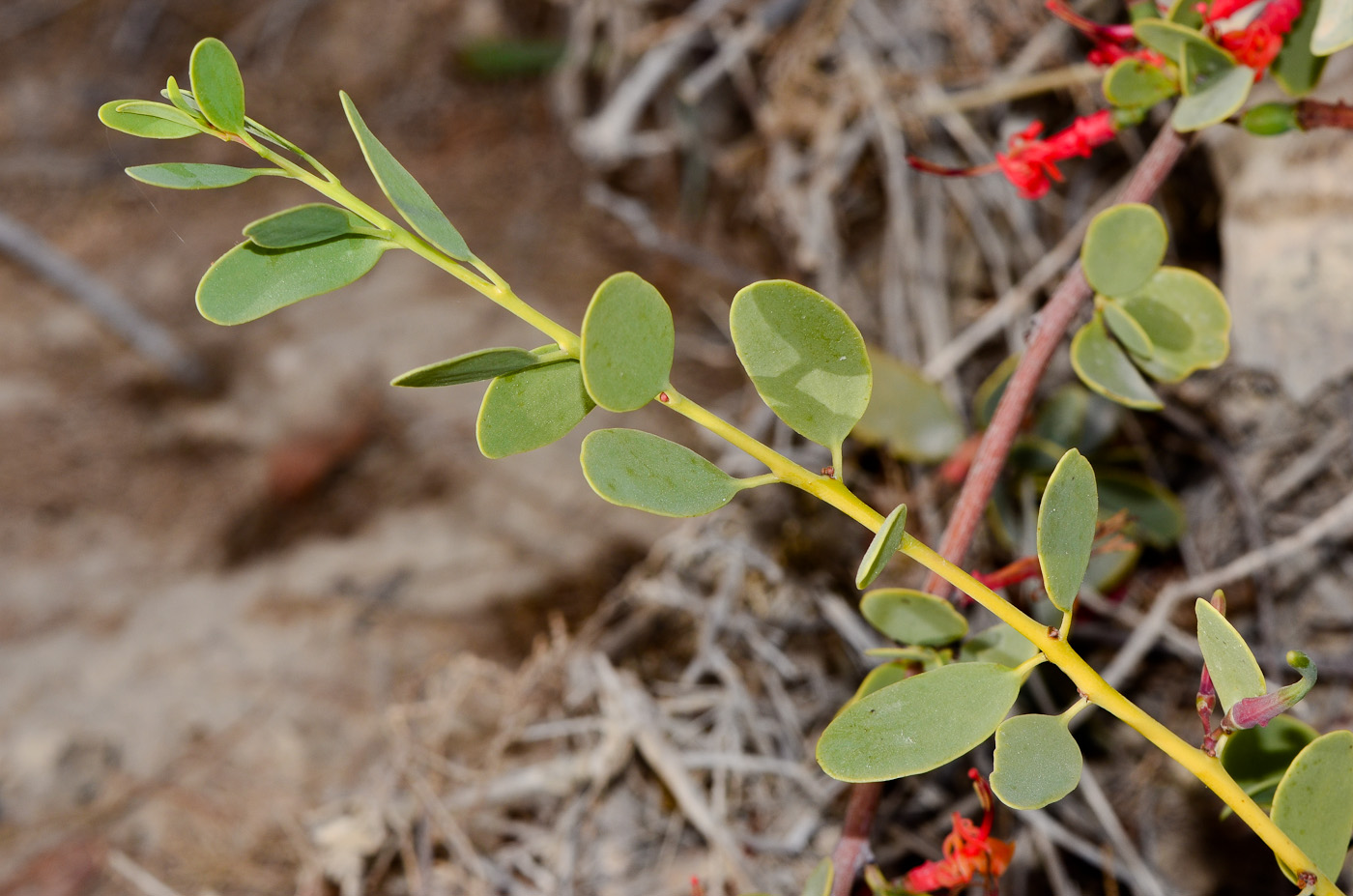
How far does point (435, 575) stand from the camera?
69.4 inches

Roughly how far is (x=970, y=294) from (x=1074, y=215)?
151 millimetres

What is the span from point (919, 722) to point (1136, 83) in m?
0.41

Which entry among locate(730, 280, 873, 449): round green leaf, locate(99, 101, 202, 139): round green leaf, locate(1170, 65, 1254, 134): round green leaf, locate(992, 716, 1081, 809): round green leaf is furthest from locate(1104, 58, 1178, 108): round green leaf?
locate(99, 101, 202, 139): round green leaf

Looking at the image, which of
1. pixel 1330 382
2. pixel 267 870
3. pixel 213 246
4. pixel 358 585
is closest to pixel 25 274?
pixel 213 246

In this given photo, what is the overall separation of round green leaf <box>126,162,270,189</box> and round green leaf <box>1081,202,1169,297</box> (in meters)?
0.44

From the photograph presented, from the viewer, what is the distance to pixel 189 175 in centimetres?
39

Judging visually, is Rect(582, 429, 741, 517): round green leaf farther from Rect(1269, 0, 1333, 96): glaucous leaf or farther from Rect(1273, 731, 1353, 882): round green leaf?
Rect(1269, 0, 1333, 96): glaucous leaf

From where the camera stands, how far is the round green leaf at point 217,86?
38 cm

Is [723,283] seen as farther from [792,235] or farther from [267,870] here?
[267,870]

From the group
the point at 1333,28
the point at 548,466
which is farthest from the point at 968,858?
the point at 548,466

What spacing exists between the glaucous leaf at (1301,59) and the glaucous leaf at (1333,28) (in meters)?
0.02

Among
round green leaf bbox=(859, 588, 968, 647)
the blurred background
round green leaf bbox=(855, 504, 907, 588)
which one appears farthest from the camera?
Answer: the blurred background

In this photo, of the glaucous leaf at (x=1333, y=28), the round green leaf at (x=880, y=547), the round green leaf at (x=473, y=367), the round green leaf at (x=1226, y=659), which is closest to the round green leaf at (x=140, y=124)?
the round green leaf at (x=473, y=367)

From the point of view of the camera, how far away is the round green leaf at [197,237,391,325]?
0.39 m
